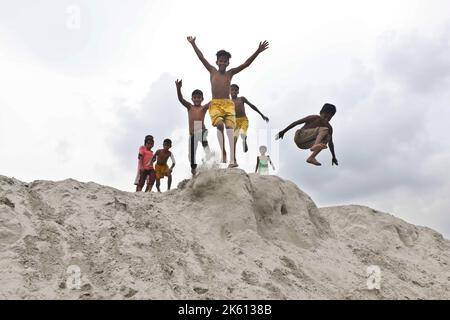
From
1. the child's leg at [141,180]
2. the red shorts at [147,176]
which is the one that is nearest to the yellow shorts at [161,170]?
the red shorts at [147,176]

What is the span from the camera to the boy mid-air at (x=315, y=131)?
24.1ft

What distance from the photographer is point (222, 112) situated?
23.1 ft

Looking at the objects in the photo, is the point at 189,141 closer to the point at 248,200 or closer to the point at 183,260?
the point at 248,200

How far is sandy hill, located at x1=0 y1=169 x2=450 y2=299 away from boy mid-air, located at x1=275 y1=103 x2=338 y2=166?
0.70 m

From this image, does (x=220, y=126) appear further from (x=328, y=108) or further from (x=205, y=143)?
(x=328, y=108)

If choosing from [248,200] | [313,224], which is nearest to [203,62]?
[248,200]

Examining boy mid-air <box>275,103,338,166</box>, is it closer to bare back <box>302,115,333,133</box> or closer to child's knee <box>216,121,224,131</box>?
bare back <box>302,115,333,133</box>

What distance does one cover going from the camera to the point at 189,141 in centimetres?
771

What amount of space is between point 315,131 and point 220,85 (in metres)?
1.62

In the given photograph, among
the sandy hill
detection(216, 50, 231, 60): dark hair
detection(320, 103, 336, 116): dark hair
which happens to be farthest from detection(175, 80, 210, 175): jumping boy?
detection(320, 103, 336, 116): dark hair

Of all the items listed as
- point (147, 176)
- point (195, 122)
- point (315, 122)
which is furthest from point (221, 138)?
point (147, 176)

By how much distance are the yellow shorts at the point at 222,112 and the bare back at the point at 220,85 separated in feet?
0.38

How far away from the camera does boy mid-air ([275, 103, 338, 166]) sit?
7.36 m
